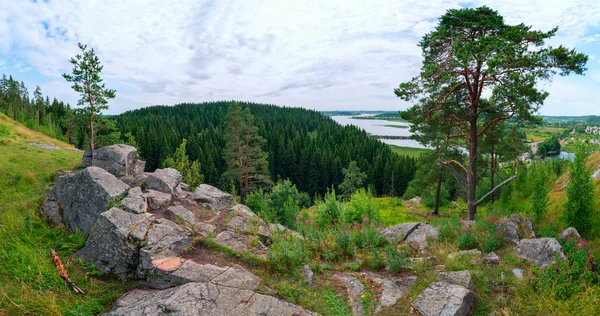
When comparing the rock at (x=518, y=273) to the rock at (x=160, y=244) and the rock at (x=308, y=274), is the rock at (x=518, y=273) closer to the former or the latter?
the rock at (x=308, y=274)

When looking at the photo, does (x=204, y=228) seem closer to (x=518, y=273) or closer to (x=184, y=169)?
(x=518, y=273)

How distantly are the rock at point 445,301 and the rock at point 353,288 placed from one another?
1.24m

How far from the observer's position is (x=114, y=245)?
26.8 feet

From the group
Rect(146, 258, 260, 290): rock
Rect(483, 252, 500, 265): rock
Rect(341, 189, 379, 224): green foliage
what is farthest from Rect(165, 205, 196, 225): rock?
Rect(483, 252, 500, 265): rock

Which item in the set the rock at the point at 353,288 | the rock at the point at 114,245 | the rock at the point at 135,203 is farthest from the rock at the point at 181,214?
the rock at the point at 353,288

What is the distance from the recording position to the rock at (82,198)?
33.6 feet

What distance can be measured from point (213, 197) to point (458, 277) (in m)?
10.7

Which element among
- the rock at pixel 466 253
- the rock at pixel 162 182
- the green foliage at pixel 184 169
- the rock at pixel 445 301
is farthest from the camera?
the green foliage at pixel 184 169

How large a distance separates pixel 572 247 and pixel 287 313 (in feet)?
25.8

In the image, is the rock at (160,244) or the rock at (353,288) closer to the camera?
the rock at (353,288)

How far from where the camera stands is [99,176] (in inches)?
434

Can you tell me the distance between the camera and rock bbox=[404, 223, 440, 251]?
10.1 metres

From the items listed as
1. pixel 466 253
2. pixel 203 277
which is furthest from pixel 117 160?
pixel 466 253

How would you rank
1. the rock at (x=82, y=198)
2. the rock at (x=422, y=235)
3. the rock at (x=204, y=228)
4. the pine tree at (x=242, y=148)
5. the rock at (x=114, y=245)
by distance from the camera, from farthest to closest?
the pine tree at (x=242, y=148) < the rock at (x=82, y=198) < the rock at (x=422, y=235) < the rock at (x=204, y=228) < the rock at (x=114, y=245)
